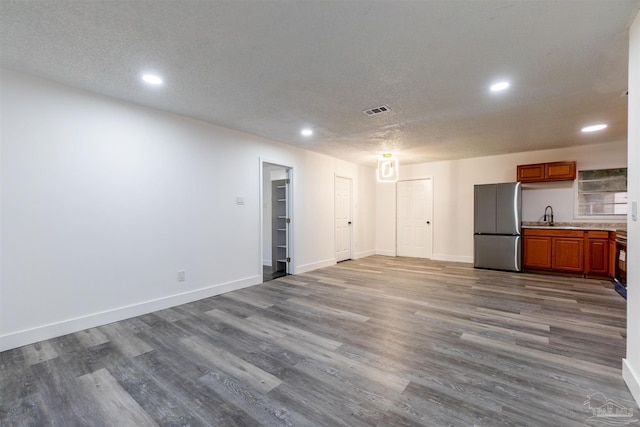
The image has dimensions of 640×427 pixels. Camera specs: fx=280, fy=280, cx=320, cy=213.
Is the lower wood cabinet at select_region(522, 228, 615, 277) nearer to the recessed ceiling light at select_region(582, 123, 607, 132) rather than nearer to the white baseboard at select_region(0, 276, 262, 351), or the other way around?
the recessed ceiling light at select_region(582, 123, 607, 132)

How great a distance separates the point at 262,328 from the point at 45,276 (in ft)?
7.23

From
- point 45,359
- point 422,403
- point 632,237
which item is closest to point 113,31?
point 45,359

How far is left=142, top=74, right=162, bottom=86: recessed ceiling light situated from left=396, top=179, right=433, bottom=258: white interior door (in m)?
6.43

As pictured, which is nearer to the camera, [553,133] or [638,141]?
[638,141]

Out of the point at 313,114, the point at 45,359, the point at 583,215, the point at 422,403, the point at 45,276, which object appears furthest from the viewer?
the point at 583,215

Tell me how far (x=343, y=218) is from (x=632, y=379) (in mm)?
5503

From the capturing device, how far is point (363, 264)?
669 centimetres

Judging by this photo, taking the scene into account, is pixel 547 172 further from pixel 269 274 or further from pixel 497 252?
pixel 269 274

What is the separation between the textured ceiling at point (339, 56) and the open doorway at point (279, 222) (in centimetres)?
201

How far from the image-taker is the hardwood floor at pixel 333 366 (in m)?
1.76

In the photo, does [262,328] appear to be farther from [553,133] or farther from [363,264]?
[553,133]

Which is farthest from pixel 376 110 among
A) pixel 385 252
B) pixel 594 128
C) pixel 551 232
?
pixel 385 252

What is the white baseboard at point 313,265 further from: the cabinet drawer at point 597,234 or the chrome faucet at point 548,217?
the cabinet drawer at point 597,234

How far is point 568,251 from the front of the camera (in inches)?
209
